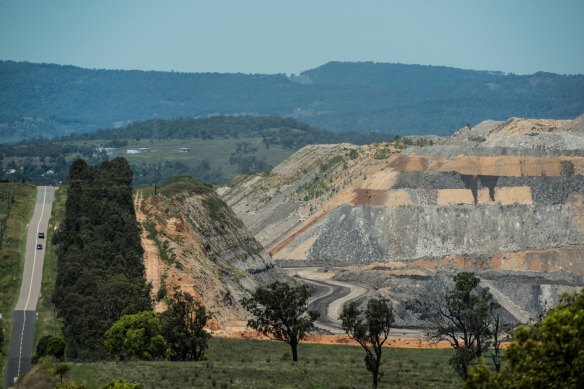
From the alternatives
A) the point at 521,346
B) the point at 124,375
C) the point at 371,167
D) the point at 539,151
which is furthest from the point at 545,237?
the point at 521,346

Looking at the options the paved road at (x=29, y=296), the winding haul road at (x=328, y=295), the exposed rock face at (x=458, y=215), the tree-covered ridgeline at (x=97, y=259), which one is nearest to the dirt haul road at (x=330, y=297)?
the winding haul road at (x=328, y=295)

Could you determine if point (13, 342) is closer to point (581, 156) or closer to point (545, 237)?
point (545, 237)

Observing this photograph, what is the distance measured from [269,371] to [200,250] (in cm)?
4794

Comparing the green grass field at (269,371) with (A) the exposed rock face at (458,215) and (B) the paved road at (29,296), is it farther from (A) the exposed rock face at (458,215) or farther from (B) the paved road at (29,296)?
(A) the exposed rock face at (458,215)

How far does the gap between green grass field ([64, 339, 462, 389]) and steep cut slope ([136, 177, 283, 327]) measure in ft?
57.2

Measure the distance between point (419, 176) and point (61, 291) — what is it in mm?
90339

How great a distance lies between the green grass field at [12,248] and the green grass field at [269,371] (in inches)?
397

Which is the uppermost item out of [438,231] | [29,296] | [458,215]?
[458,215]

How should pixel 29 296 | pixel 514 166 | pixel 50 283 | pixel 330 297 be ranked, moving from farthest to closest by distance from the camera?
pixel 514 166 → pixel 330 297 → pixel 50 283 → pixel 29 296

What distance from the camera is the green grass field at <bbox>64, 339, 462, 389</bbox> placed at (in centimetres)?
6694

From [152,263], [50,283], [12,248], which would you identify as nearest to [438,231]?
[152,263]

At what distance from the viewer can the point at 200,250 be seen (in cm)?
11994

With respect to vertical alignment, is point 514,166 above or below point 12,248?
above

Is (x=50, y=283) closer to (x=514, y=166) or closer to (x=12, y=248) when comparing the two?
(x=12, y=248)
